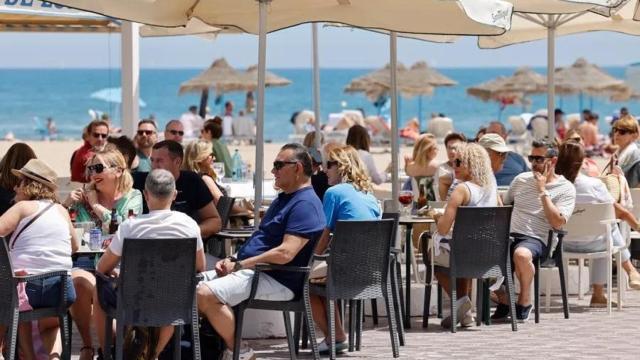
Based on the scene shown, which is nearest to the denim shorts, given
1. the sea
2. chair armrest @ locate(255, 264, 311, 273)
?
chair armrest @ locate(255, 264, 311, 273)

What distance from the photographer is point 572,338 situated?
29.3 feet

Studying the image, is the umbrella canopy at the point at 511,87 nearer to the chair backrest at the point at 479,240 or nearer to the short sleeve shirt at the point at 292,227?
the chair backrest at the point at 479,240

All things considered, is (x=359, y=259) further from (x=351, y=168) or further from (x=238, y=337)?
(x=238, y=337)

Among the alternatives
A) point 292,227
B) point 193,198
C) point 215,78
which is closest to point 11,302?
point 292,227

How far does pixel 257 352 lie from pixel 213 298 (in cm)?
110

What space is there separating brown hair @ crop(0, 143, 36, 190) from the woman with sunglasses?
17.6ft

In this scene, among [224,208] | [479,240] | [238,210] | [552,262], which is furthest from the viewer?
[238,210]

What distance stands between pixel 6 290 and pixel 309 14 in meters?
3.32

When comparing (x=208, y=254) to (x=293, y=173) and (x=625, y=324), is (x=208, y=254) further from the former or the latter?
(x=625, y=324)

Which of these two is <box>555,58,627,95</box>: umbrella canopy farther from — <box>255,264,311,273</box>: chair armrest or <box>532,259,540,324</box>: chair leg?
<box>255,264,311,273</box>: chair armrest

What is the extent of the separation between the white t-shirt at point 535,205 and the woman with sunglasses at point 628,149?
213 cm

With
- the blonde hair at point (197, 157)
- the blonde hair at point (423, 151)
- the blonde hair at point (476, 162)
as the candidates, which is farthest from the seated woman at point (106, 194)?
the blonde hair at point (423, 151)

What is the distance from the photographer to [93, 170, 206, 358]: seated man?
23.1ft

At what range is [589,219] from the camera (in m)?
9.92
